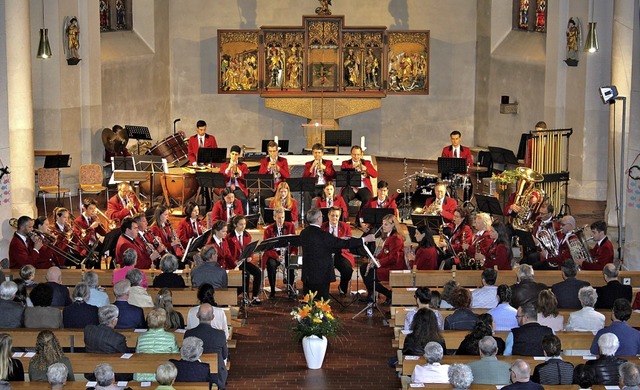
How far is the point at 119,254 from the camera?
1539 centimetres

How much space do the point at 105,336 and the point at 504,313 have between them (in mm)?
4071

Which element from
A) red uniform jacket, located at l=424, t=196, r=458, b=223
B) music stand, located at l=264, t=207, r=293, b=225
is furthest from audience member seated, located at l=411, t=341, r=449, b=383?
red uniform jacket, located at l=424, t=196, r=458, b=223

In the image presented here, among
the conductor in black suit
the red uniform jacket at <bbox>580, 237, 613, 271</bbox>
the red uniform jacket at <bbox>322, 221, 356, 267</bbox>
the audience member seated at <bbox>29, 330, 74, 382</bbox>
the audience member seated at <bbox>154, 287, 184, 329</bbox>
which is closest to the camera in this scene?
the audience member seated at <bbox>29, 330, 74, 382</bbox>

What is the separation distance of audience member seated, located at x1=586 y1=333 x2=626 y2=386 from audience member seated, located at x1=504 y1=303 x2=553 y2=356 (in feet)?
2.77

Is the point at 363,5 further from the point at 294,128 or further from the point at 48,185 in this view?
the point at 48,185

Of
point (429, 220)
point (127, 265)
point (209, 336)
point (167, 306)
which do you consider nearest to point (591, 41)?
point (429, 220)

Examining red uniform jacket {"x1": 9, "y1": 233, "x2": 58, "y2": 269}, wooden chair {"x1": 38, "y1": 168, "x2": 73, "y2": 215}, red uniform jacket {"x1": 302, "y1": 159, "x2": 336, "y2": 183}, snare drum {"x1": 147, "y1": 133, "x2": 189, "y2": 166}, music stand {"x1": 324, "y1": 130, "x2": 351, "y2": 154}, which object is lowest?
red uniform jacket {"x1": 9, "y1": 233, "x2": 58, "y2": 269}

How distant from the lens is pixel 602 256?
15.2 m

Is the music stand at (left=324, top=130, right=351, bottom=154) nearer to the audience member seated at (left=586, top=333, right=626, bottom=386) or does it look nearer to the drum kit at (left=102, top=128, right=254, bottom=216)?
the drum kit at (left=102, top=128, right=254, bottom=216)

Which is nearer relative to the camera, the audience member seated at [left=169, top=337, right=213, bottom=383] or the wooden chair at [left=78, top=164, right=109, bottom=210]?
the audience member seated at [left=169, top=337, right=213, bottom=383]

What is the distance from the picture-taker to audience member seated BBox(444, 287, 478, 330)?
11938 mm

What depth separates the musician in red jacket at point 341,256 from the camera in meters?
16.1

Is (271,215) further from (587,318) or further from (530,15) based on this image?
(530,15)

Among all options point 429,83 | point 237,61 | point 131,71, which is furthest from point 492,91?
point 131,71
